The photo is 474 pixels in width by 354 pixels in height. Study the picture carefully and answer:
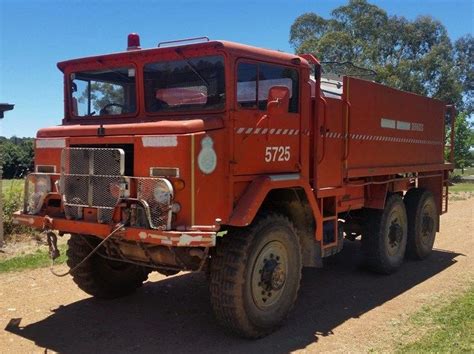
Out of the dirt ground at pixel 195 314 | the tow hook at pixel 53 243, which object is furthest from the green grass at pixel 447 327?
the tow hook at pixel 53 243

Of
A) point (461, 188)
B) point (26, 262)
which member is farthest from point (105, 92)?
point (461, 188)

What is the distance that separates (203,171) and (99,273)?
7.87 ft

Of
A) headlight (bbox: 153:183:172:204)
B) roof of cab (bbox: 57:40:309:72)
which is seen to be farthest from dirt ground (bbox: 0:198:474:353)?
roof of cab (bbox: 57:40:309:72)

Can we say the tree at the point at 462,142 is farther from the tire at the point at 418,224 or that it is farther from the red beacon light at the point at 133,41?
the red beacon light at the point at 133,41

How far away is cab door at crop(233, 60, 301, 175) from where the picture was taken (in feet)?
16.3

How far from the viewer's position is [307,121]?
5879mm

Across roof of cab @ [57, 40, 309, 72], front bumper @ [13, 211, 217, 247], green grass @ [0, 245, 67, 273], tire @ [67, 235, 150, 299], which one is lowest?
green grass @ [0, 245, 67, 273]

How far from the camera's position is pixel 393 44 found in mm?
37781

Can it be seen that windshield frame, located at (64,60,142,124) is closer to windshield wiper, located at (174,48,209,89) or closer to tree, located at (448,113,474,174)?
windshield wiper, located at (174,48,209,89)

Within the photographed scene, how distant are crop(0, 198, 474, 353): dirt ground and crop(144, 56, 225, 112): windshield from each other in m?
2.27

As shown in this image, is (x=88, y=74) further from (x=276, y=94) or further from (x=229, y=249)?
(x=229, y=249)

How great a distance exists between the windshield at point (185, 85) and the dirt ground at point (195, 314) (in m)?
2.27

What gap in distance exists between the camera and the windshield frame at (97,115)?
5387 mm

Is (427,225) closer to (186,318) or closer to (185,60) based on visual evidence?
(186,318)
